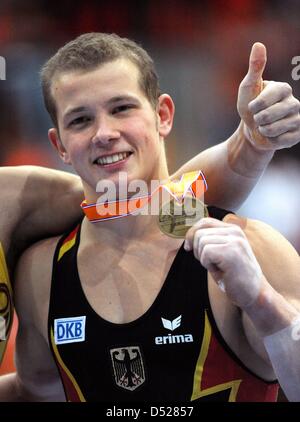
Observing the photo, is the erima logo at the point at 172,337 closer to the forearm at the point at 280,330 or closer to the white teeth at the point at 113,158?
the forearm at the point at 280,330

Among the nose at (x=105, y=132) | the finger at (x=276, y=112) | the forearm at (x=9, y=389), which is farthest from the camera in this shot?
the forearm at (x=9, y=389)

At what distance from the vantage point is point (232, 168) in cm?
183

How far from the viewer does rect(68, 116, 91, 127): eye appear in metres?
1.67

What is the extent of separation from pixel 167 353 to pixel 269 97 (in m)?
0.70

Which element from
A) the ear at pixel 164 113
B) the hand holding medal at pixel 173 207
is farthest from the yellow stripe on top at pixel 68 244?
the ear at pixel 164 113

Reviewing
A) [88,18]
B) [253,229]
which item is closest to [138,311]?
[253,229]

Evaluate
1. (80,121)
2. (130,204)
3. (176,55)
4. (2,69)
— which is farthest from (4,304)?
(176,55)

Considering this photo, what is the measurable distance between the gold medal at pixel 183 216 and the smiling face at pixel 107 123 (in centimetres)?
16

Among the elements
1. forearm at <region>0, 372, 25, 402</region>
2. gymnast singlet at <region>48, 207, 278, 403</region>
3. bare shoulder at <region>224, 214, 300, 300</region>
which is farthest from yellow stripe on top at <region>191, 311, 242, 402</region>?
forearm at <region>0, 372, 25, 402</region>

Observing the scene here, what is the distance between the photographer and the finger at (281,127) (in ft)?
4.91

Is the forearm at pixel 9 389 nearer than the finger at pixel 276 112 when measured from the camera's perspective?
No

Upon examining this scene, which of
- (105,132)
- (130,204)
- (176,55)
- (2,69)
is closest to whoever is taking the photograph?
(105,132)

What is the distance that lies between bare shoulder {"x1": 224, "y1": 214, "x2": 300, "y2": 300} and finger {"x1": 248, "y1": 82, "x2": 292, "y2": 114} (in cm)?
32

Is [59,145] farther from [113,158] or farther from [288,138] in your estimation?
[288,138]
